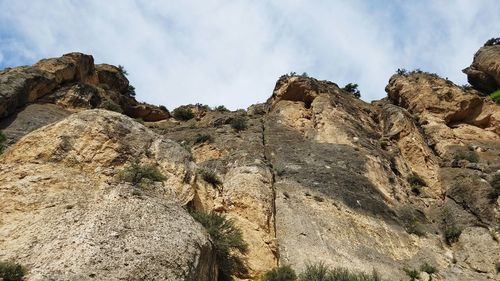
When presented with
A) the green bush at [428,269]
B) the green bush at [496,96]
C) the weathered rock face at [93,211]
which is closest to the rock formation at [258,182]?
the weathered rock face at [93,211]

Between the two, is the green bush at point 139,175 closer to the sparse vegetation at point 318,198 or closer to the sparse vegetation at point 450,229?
the sparse vegetation at point 318,198

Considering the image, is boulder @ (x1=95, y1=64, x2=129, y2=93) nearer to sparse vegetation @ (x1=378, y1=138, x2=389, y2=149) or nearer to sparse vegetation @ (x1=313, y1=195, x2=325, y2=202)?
sparse vegetation @ (x1=378, y1=138, x2=389, y2=149)

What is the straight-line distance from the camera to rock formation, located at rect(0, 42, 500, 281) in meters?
11.0

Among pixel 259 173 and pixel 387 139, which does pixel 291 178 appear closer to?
Result: pixel 259 173

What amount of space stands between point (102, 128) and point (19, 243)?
20.7 feet

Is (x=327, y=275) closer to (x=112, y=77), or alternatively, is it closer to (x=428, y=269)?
(x=428, y=269)

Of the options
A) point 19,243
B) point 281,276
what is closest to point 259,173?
point 281,276

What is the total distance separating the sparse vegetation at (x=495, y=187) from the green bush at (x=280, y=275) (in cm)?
1206

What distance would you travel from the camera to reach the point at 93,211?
37.7ft

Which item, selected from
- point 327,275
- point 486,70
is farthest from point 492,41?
point 327,275

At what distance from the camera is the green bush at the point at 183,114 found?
37125mm

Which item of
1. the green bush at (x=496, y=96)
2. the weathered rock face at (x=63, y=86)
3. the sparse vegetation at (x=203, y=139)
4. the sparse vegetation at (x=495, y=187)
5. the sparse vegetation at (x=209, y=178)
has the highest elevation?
the green bush at (x=496, y=96)

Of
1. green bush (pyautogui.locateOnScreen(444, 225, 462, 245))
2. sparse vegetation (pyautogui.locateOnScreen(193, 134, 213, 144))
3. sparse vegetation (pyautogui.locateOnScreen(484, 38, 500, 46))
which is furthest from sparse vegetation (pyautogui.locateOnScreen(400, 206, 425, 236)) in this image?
sparse vegetation (pyautogui.locateOnScreen(484, 38, 500, 46))

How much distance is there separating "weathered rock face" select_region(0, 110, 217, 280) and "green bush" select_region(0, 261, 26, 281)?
0.18 meters
